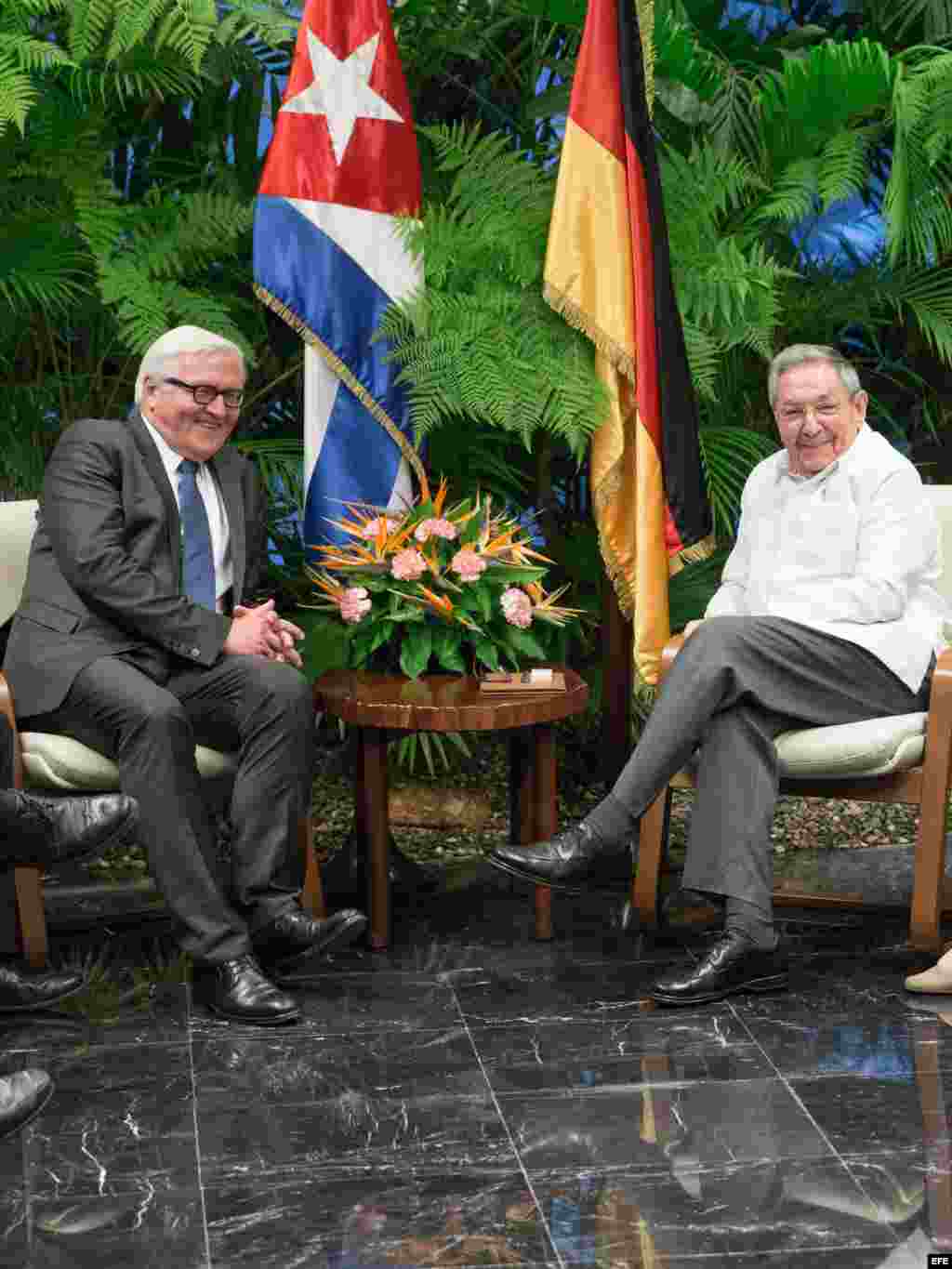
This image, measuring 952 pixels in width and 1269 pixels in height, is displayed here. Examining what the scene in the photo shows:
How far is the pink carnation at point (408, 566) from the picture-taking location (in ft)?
12.9

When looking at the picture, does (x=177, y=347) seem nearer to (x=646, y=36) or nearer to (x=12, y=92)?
(x=12, y=92)

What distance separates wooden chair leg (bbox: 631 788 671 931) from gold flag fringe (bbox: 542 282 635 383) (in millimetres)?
1123

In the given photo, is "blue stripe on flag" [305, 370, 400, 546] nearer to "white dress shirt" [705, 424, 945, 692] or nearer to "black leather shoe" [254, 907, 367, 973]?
"white dress shirt" [705, 424, 945, 692]

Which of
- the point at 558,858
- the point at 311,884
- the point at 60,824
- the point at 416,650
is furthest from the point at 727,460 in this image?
the point at 60,824

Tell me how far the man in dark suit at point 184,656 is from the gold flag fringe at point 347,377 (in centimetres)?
52

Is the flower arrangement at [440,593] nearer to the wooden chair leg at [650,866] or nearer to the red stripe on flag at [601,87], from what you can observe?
the wooden chair leg at [650,866]

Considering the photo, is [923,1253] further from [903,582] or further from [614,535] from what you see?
[614,535]

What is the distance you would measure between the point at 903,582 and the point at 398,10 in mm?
2208

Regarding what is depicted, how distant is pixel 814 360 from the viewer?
12.8 feet

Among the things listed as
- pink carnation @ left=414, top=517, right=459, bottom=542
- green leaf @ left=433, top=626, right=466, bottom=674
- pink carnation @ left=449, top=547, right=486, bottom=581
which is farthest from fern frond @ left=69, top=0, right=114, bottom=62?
green leaf @ left=433, top=626, right=466, bottom=674

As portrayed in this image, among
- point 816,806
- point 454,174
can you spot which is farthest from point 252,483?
point 816,806

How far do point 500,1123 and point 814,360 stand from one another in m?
1.88

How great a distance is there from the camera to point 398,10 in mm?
4773

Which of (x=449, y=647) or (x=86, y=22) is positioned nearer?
(x=449, y=647)
